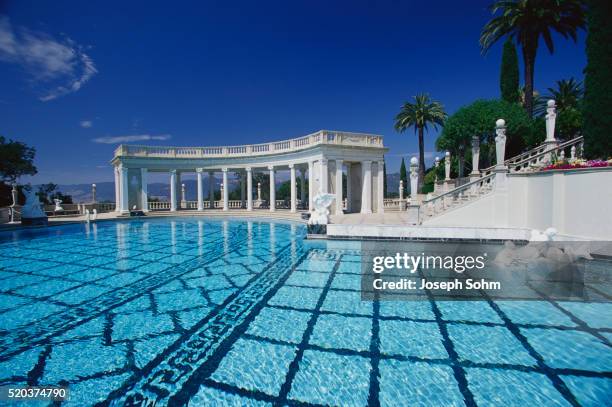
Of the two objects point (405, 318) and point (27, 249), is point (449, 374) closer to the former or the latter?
point (405, 318)

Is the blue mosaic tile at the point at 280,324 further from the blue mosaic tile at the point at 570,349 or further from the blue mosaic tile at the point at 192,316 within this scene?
the blue mosaic tile at the point at 570,349

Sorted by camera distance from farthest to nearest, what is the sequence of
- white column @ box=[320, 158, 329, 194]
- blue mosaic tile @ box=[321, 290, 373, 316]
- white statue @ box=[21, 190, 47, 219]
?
white column @ box=[320, 158, 329, 194] → white statue @ box=[21, 190, 47, 219] → blue mosaic tile @ box=[321, 290, 373, 316]

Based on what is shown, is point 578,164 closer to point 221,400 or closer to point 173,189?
point 221,400

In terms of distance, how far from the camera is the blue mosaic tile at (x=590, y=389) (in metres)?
3.21

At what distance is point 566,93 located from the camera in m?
31.0

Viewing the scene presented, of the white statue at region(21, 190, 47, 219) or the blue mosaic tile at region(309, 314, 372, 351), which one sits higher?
the white statue at region(21, 190, 47, 219)

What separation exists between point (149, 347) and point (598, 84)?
1729cm

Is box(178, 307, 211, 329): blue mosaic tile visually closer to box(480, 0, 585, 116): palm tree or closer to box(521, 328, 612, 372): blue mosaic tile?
box(521, 328, 612, 372): blue mosaic tile

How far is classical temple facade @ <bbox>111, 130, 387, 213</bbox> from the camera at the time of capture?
2252cm

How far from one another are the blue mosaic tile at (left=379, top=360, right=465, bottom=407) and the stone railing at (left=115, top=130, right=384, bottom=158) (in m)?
19.1

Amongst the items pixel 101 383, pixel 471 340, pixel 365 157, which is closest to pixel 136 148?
pixel 365 157

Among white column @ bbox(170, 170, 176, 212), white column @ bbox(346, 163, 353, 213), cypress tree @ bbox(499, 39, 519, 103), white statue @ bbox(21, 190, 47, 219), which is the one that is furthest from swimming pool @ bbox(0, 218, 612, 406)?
cypress tree @ bbox(499, 39, 519, 103)

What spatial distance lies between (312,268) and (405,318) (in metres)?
3.89

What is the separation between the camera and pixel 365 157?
23344 millimetres
